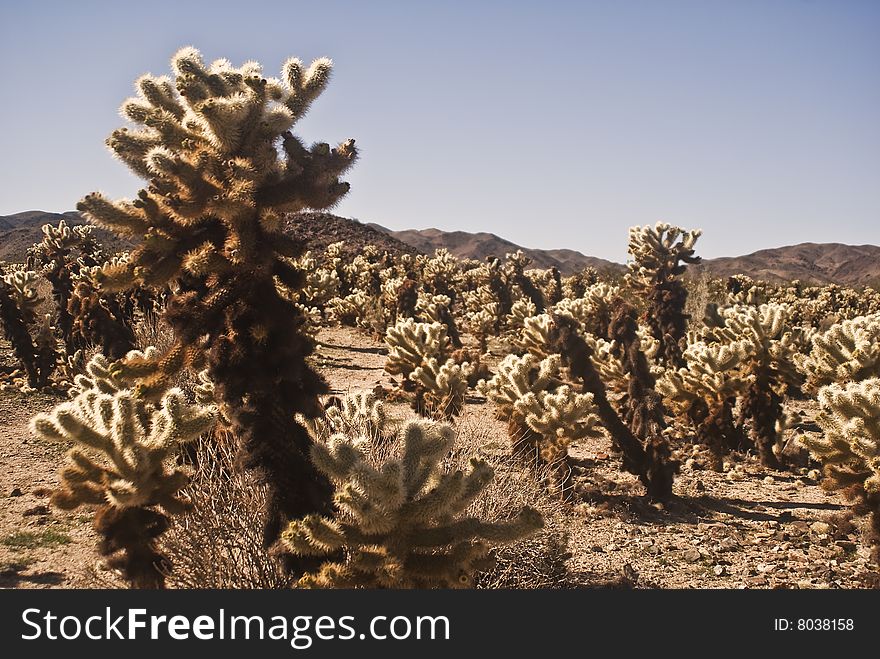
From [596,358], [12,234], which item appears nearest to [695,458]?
[596,358]

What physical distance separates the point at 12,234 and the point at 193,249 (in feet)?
221

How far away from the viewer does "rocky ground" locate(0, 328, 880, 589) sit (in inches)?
248

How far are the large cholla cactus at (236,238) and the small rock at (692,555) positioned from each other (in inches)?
184

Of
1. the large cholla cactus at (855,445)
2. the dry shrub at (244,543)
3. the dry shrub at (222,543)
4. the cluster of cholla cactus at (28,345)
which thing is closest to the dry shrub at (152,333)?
the cluster of cholla cactus at (28,345)

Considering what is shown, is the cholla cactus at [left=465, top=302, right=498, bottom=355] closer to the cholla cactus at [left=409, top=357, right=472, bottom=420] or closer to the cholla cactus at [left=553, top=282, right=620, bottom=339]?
the cholla cactus at [left=553, top=282, right=620, bottom=339]

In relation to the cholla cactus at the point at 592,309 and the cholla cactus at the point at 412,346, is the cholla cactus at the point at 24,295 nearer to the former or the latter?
the cholla cactus at the point at 412,346

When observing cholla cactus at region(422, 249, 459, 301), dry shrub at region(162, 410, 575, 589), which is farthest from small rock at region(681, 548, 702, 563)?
cholla cactus at region(422, 249, 459, 301)

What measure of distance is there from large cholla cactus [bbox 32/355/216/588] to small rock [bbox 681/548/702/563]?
5495mm

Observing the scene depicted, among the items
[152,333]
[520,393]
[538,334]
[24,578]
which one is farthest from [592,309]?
[24,578]

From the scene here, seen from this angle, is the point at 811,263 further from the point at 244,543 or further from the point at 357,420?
the point at 244,543

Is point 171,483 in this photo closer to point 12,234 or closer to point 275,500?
point 275,500

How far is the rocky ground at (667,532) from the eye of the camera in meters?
6.30

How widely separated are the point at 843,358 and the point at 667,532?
3896 mm

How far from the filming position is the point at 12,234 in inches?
2304
